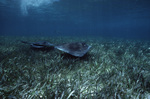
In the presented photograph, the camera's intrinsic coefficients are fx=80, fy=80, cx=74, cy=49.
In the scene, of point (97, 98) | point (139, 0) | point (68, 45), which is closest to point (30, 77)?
point (97, 98)

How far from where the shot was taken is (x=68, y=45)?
3576 mm

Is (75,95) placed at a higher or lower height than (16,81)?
lower

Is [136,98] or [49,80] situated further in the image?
[49,80]

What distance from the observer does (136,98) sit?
1532 mm

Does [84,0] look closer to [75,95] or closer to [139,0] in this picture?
[139,0]

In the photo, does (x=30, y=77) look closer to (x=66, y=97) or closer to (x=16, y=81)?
(x=16, y=81)

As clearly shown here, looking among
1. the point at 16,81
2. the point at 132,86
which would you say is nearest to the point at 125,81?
the point at 132,86

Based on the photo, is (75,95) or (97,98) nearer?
(97,98)

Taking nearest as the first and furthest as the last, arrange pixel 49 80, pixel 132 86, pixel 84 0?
pixel 132 86 → pixel 49 80 → pixel 84 0

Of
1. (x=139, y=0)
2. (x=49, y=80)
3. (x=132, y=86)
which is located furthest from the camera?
(x=139, y=0)

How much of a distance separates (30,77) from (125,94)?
7.25 feet

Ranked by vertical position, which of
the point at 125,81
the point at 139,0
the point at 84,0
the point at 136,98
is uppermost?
the point at 84,0

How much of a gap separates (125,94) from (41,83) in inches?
72.5

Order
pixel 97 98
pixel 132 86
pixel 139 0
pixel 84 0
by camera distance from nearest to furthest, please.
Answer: pixel 97 98
pixel 132 86
pixel 139 0
pixel 84 0
